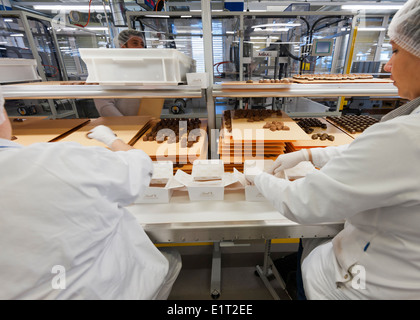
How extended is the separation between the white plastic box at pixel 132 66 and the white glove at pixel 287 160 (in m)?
0.80

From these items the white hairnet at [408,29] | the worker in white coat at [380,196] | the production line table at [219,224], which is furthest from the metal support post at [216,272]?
the white hairnet at [408,29]

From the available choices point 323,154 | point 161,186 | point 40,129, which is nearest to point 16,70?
point 40,129

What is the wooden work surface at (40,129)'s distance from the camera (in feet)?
5.09

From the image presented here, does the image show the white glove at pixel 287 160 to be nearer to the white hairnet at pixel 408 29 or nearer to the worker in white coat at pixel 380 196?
the worker in white coat at pixel 380 196

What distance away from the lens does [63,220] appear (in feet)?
2.14

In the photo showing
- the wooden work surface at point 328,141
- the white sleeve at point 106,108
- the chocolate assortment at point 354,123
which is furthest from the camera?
the white sleeve at point 106,108

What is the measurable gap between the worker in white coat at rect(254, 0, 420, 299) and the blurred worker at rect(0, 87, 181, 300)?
2.29 feet

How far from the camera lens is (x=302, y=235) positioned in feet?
3.52

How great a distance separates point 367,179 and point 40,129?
7.47 feet

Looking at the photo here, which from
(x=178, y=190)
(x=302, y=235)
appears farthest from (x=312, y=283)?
(x=178, y=190)

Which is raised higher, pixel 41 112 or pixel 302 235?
pixel 41 112

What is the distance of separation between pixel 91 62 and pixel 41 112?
10.8 ft

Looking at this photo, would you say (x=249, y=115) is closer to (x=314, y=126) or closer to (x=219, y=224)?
(x=314, y=126)
